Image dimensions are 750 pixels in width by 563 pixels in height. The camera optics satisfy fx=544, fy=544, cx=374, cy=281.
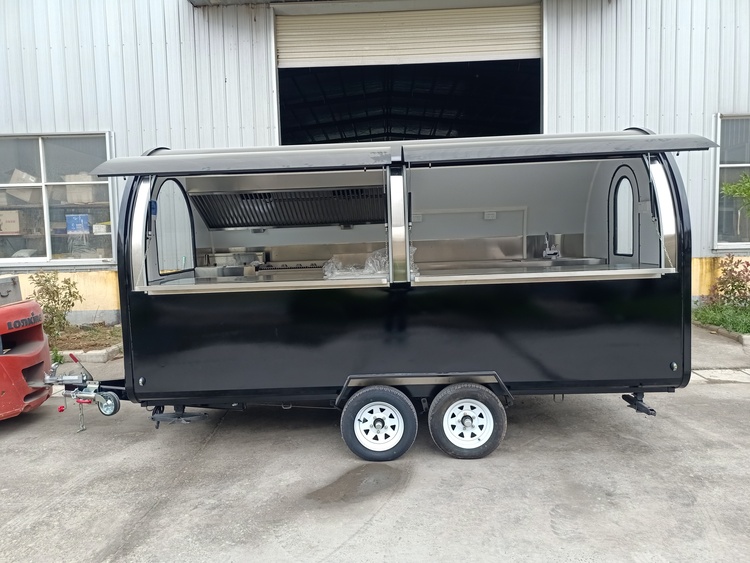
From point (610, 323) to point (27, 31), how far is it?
370 inches

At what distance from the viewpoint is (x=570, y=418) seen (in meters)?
4.90

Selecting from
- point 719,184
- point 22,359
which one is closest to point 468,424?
point 22,359

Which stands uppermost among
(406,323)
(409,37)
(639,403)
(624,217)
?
(409,37)

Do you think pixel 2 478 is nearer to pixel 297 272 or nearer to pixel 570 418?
pixel 297 272

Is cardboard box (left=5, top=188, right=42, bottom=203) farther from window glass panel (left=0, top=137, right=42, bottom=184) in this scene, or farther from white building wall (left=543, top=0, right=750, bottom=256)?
white building wall (left=543, top=0, right=750, bottom=256)

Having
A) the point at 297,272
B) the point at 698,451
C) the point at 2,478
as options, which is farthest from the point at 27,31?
the point at 698,451

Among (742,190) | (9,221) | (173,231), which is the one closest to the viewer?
(173,231)

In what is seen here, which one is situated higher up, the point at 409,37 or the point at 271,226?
the point at 409,37

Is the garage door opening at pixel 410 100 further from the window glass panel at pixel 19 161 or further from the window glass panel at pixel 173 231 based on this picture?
the window glass panel at pixel 173 231

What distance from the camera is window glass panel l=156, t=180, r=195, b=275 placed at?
4699 millimetres

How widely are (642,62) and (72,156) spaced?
29.7 feet

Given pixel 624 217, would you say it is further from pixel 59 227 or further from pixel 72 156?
pixel 59 227

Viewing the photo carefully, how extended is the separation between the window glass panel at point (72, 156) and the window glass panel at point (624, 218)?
762 centimetres

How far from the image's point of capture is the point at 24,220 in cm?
886
